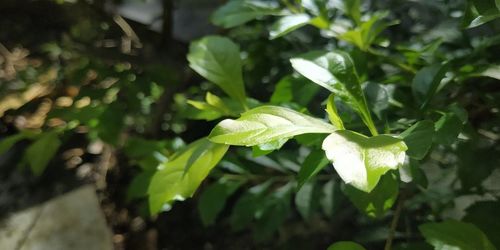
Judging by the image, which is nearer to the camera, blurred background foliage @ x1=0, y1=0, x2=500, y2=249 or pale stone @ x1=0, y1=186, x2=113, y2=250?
blurred background foliage @ x1=0, y1=0, x2=500, y2=249

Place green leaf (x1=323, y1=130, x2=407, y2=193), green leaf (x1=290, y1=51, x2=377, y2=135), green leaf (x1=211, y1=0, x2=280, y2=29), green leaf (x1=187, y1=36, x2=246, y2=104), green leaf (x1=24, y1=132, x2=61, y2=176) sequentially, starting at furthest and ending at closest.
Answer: green leaf (x1=24, y1=132, x2=61, y2=176) < green leaf (x1=211, y1=0, x2=280, y2=29) < green leaf (x1=187, y1=36, x2=246, y2=104) < green leaf (x1=290, y1=51, x2=377, y2=135) < green leaf (x1=323, y1=130, x2=407, y2=193)

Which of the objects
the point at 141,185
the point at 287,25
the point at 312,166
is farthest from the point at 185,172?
the point at 141,185

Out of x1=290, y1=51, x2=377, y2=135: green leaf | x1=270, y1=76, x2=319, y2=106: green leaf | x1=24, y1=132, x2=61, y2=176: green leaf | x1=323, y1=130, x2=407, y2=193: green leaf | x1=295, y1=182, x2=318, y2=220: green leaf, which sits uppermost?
x1=323, y1=130, x2=407, y2=193: green leaf

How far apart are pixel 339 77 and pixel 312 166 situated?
3.4 inches

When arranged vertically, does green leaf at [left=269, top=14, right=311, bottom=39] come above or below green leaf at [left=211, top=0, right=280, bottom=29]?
above

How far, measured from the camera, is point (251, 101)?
0.56 m

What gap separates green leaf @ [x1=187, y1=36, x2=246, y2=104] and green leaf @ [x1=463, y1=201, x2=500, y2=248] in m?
0.28

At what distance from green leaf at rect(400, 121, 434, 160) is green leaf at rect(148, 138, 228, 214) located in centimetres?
16

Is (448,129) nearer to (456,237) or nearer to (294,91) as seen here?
(456,237)

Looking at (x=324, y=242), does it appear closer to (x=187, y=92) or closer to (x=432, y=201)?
(x=432, y=201)

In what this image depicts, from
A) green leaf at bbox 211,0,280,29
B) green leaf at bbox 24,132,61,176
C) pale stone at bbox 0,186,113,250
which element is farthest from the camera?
pale stone at bbox 0,186,113,250

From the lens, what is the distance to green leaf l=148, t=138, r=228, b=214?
1.41 feet

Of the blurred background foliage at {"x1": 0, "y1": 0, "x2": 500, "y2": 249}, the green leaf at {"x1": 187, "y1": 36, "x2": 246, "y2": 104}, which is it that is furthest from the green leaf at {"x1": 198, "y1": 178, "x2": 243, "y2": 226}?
the green leaf at {"x1": 187, "y1": 36, "x2": 246, "y2": 104}

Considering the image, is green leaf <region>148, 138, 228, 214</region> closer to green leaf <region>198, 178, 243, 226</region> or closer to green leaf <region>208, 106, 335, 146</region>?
green leaf <region>208, 106, 335, 146</region>
